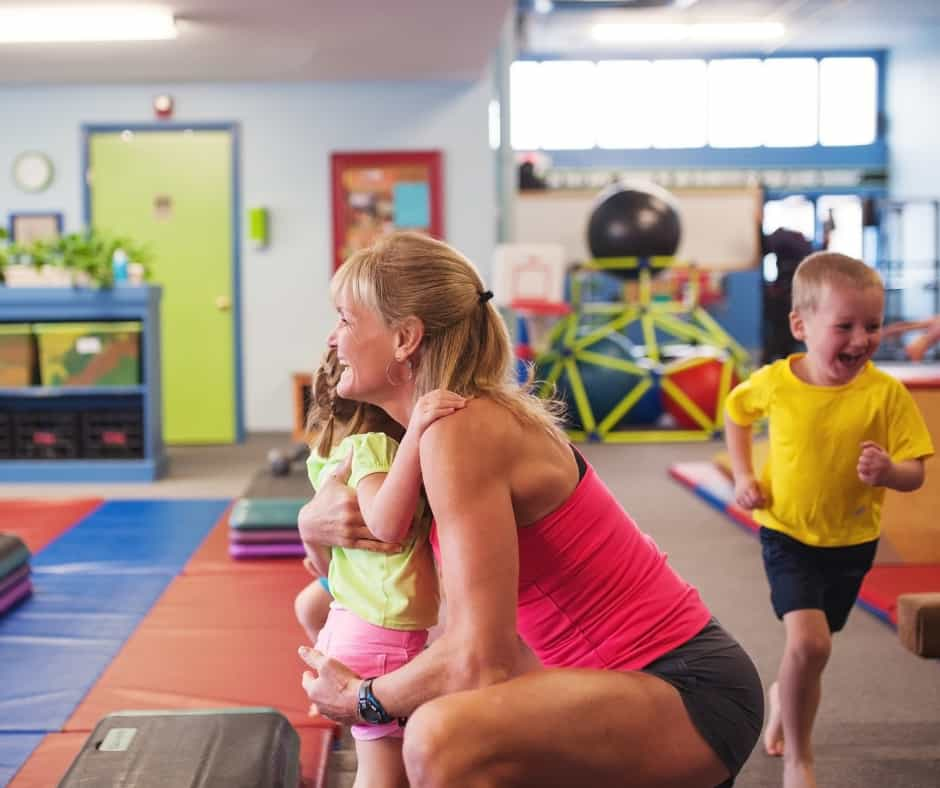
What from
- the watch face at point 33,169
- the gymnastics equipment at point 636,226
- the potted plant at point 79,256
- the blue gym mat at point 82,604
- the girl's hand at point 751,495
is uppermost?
the watch face at point 33,169

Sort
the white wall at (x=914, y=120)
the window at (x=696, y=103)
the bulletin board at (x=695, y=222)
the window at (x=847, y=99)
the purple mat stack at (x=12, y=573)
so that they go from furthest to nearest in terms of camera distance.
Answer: the window at (x=847, y=99)
the window at (x=696, y=103)
the white wall at (x=914, y=120)
the bulletin board at (x=695, y=222)
the purple mat stack at (x=12, y=573)

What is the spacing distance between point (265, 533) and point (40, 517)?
5.46 ft

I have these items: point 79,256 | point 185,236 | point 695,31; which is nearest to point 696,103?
point 695,31

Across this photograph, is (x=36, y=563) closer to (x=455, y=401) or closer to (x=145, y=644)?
(x=145, y=644)

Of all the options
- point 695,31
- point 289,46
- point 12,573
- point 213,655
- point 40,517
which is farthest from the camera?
point 695,31

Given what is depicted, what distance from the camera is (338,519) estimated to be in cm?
186

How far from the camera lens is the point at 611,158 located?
49.8 feet

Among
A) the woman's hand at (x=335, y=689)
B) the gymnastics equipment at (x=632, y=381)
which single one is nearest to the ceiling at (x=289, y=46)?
the gymnastics equipment at (x=632, y=381)

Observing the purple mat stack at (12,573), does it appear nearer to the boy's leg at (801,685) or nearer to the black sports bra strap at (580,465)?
the boy's leg at (801,685)

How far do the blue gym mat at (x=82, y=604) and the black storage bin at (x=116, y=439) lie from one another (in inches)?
44.3

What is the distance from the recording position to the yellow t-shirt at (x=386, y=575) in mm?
1799

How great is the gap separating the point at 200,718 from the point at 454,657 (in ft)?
3.44

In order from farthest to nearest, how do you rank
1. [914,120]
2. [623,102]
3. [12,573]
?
[623,102] → [914,120] → [12,573]

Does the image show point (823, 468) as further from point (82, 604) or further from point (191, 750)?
point (82, 604)
